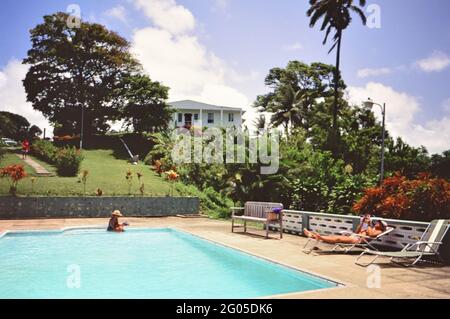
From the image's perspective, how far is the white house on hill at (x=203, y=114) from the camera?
66562mm

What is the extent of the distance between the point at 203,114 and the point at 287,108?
68.3 ft

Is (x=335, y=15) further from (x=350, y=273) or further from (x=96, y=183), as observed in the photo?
(x=350, y=273)

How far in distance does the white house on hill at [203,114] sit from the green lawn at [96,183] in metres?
30.1

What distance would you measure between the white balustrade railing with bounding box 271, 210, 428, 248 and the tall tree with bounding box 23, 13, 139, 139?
1538 inches

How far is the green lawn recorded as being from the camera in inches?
924

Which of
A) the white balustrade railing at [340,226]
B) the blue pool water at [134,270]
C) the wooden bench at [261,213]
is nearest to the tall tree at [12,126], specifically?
the blue pool water at [134,270]

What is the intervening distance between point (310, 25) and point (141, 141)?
2252 cm

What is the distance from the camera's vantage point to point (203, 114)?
223 feet

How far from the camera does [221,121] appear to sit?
66.6 m

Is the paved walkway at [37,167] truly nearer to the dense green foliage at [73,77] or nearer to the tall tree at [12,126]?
the dense green foliage at [73,77]

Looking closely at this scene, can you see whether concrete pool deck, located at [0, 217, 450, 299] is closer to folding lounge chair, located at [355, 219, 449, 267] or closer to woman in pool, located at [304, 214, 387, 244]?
folding lounge chair, located at [355, 219, 449, 267]
